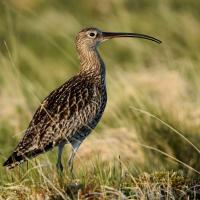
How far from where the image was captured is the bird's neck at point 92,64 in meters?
9.33

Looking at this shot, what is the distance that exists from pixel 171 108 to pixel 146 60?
18.4ft

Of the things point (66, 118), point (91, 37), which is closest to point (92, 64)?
point (91, 37)

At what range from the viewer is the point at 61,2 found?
87.3 feet

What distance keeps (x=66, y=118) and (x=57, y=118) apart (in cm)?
10

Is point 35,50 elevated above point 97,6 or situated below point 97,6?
below

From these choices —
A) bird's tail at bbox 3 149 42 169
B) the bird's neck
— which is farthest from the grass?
the bird's neck

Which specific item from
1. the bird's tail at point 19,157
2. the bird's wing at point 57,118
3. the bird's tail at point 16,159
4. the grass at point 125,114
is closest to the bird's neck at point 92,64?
the bird's wing at point 57,118

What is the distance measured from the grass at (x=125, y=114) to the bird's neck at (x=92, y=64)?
612 millimetres

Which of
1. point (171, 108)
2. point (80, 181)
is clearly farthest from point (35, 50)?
point (80, 181)

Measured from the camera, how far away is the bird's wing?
8.30 metres

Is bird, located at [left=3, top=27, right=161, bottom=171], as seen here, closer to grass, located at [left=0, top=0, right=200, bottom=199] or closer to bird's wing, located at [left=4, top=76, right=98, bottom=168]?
bird's wing, located at [left=4, top=76, right=98, bottom=168]

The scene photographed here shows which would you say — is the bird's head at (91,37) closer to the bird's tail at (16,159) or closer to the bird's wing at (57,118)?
the bird's wing at (57,118)

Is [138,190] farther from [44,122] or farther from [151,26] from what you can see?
[151,26]

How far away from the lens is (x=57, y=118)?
847cm
